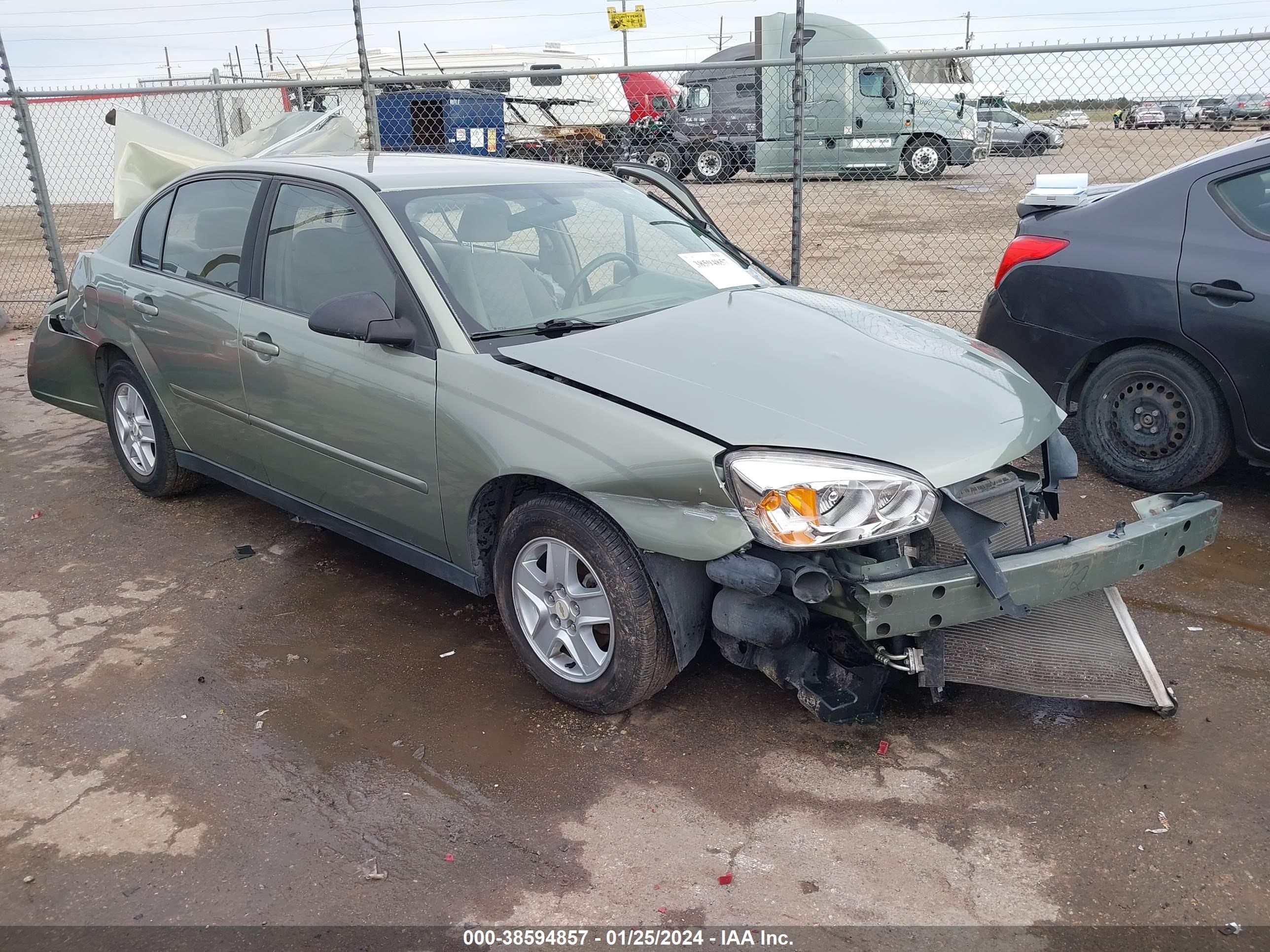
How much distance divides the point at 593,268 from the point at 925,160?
17589 millimetres

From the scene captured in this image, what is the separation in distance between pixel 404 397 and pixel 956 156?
18719 millimetres

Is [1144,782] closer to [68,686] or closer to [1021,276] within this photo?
[1021,276]

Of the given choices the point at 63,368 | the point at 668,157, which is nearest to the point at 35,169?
the point at 63,368

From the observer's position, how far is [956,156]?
19.9 m

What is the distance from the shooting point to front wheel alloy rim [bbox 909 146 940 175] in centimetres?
1934

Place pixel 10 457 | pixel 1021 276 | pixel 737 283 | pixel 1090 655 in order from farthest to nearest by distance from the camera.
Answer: pixel 10 457 < pixel 1021 276 < pixel 737 283 < pixel 1090 655

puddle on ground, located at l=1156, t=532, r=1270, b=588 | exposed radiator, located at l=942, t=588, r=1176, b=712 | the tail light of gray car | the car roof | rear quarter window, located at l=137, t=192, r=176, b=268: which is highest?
the car roof

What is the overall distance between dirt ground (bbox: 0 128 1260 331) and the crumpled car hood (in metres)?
4.84

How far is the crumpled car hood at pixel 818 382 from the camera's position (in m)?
2.88

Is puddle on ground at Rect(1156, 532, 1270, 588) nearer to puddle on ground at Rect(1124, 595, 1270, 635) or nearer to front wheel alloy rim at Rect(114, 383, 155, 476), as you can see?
puddle on ground at Rect(1124, 595, 1270, 635)

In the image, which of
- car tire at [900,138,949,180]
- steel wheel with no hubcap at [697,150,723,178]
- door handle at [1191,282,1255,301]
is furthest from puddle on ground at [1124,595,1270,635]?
steel wheel with no hubcap at [697,150,723,178]

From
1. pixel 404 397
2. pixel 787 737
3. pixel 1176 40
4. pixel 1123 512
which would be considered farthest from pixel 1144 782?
pixel 1176 40

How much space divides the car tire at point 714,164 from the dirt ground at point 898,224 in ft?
0.87

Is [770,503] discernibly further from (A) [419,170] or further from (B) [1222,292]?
(B) [1222,292]
